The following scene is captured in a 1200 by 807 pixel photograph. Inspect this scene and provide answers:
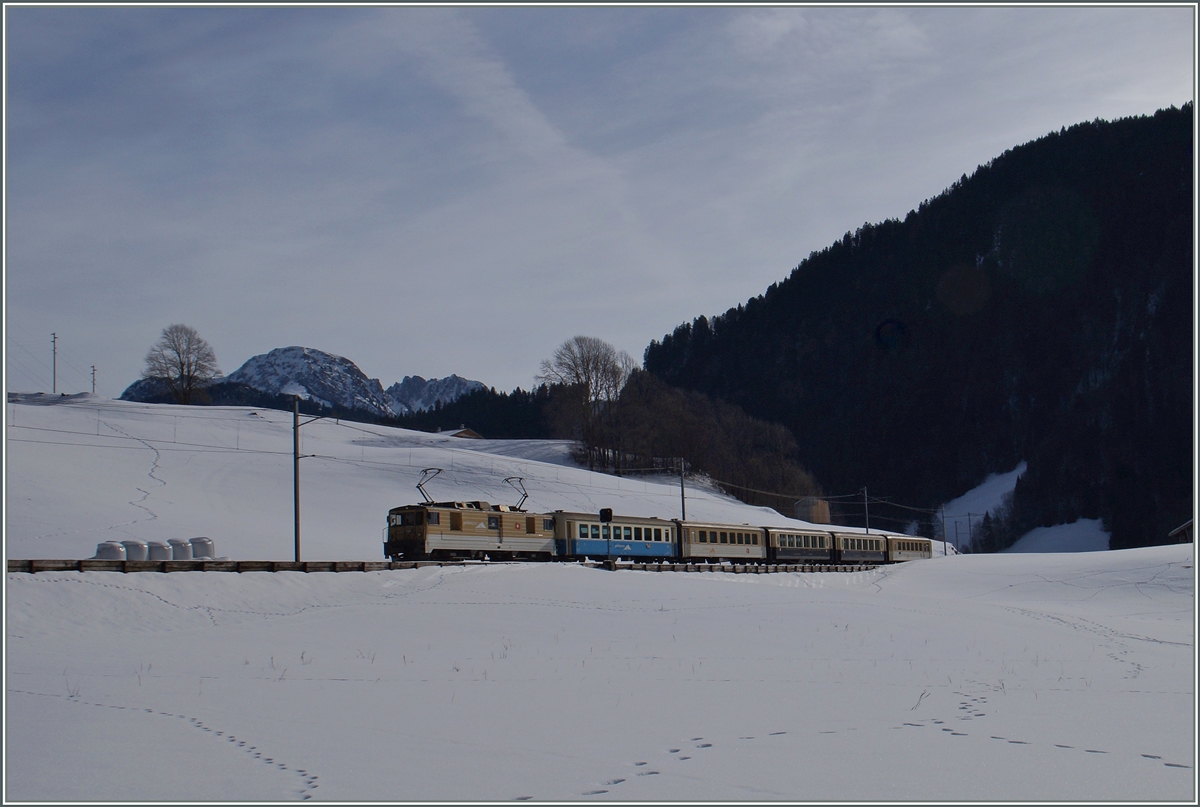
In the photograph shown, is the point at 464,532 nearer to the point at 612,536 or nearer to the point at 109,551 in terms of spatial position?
the point at 612,536

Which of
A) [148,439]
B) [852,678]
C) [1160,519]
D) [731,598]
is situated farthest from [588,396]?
[1160,519]

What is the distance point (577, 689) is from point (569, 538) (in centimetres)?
2610

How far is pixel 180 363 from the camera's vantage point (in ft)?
354

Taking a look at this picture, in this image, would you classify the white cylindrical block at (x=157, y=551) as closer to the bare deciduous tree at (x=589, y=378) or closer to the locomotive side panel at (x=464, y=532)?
the locomotive side panel at (x=464, y=532)

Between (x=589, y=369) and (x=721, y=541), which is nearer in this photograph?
(x=721, y=541)

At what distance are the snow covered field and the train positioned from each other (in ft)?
13.6

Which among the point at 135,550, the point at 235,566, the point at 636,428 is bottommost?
the point at 235,566

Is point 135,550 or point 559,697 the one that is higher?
point 135,550

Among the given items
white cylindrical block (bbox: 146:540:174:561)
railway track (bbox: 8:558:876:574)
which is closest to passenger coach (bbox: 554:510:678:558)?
railway track (bbox: 8:558:876:574)

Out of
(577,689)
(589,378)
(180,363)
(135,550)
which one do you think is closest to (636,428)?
(589,378)

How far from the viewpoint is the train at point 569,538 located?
35.0 metres

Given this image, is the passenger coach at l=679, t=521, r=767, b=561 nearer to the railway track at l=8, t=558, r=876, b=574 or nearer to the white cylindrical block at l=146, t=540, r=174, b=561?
the railway track at l=8, t=558, r=876, b=574

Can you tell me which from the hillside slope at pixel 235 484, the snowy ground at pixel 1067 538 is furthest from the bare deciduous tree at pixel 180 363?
the snowy ground at pixel 1067 538

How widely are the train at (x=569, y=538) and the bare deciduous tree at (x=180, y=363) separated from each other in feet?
255
